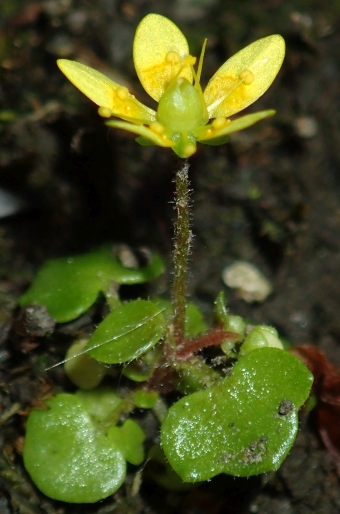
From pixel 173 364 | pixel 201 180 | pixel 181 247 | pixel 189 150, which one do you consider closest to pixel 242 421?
pixel 173 364

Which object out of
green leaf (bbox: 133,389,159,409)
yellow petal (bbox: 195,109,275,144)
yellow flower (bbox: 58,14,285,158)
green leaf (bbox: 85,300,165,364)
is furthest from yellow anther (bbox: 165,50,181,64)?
green leaf (bbox: 133,389,159,409)

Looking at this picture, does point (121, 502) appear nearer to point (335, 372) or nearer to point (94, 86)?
point (335, 372)

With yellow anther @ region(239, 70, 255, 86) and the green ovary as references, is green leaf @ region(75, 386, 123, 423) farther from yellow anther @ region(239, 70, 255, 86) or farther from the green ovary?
yellow anther @ region(239, 70, 255, 86)

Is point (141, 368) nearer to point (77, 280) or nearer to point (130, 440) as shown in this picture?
point (130, 440)

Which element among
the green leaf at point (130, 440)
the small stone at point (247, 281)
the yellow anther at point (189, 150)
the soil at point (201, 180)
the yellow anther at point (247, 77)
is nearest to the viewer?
the yellow anther at point (189, 150)

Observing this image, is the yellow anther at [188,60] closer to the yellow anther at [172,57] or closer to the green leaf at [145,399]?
the yellow anther at [172,57]

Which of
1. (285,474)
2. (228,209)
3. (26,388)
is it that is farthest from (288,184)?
(26,388)

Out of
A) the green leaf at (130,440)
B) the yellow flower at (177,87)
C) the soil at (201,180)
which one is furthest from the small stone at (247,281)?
the yellow flower at (177,87)
